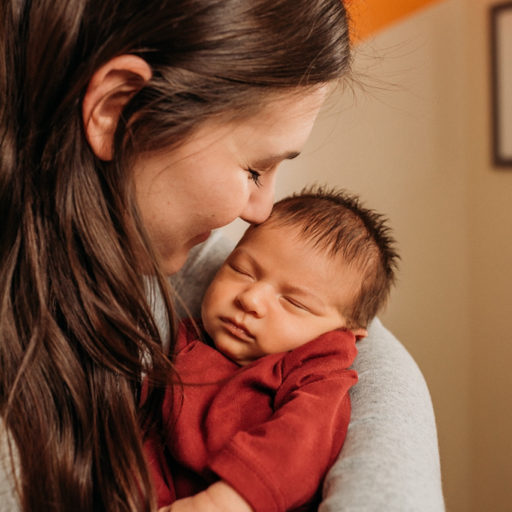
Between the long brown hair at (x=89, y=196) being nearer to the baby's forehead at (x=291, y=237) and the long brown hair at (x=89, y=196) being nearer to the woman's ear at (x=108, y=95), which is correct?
the woman's ear at (x=108, y=95)

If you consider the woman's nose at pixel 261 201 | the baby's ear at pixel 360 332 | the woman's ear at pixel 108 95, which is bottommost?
the baby's ear at pixel 360 332

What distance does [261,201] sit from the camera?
2.97ft

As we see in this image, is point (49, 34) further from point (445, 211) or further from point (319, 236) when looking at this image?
point (445, 211)

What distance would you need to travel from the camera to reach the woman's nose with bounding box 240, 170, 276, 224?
88 centimetres

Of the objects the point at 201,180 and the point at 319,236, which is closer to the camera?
the point at 201,180

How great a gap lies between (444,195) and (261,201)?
117cm

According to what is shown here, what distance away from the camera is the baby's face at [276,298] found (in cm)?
91

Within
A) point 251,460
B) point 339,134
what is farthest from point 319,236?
point 339,134

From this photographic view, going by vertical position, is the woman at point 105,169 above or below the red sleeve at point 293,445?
above

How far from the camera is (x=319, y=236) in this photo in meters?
0.96

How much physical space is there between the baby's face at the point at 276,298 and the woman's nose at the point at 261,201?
0.21ft

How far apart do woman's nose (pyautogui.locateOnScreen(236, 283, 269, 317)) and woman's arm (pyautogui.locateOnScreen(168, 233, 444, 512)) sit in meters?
0.21

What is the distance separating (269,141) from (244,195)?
3.8 inches

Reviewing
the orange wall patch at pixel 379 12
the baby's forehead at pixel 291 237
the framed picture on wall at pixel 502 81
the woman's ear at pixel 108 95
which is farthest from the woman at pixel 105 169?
the framed picture on wall at pixel 502 81
